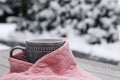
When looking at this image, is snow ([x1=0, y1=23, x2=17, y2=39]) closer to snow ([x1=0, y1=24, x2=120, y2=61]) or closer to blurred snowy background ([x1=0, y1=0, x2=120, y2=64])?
snow ([x1=0, y1=24, x2=120, y2=61])

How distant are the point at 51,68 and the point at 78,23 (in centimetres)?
482

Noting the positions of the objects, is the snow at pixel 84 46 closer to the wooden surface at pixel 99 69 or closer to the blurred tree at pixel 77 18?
the blurred tree at pixel 77 18

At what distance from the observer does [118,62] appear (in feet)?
13.7

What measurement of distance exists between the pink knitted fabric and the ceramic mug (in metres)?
0.03

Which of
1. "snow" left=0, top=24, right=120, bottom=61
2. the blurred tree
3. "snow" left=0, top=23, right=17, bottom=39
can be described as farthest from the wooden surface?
"snow" left=0, top=23, right=17, bottom=39

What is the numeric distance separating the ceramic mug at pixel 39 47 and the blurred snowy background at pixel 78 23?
381 centimetres

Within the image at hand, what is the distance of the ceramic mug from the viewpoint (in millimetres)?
1256

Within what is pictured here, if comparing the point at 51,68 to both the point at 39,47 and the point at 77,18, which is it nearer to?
the point at 39,47

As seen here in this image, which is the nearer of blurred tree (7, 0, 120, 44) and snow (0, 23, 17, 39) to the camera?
blurred tree (7, 0, 120, 44)

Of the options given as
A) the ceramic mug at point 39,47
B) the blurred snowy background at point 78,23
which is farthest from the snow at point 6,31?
the ceramic mug at point 39,47

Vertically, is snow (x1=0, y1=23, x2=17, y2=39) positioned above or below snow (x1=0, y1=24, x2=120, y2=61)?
below

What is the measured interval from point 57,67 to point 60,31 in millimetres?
4971

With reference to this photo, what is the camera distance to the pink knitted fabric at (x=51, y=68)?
4.00ft

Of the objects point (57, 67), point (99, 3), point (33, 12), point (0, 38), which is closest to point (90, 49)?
point (99, 3)
